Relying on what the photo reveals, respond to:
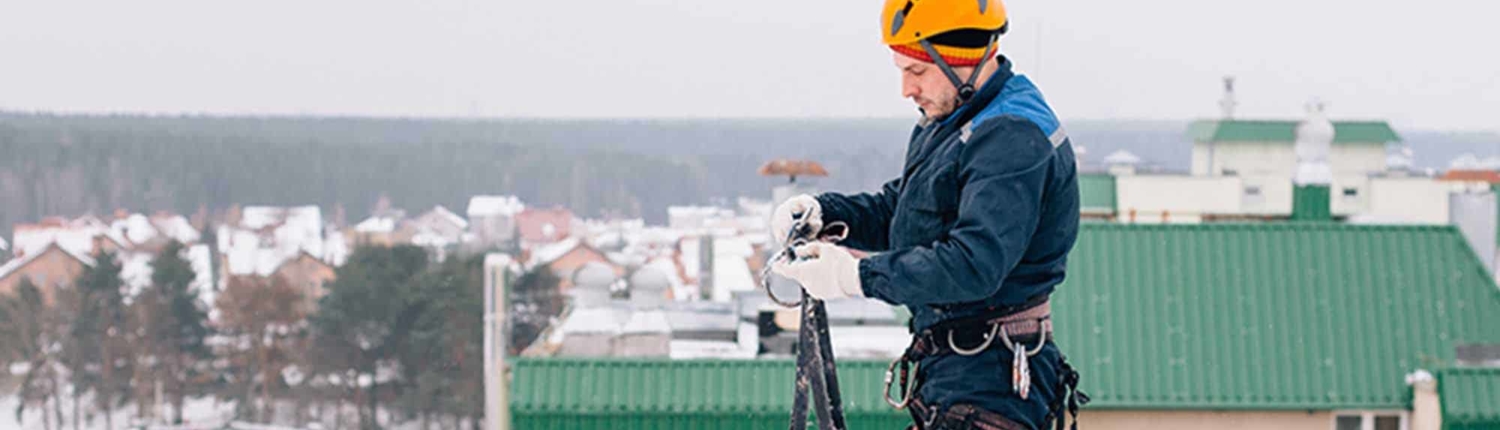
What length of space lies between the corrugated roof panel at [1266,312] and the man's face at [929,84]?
37.7 feet

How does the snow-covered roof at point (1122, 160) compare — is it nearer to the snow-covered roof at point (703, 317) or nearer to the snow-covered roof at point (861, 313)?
the snow-covered roof at point (703, 317)

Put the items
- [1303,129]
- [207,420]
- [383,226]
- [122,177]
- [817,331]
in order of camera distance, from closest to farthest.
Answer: [817,331] → [1303,129] → [207,420] → [383,226] → [122,177]

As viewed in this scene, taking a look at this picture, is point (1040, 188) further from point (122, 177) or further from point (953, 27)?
point (122, 177)

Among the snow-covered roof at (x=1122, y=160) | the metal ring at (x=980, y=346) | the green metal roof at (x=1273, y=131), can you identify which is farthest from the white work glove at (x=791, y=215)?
the green metal roof at (x=1273, y=131)

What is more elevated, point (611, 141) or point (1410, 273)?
point (611, 141)

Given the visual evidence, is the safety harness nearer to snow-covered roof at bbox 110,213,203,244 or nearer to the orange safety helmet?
the orange safety helmet

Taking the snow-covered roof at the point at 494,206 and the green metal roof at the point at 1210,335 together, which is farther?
the snow-covered roof at the point at 494,206

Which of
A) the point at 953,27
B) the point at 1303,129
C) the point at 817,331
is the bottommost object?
the point at 817,331

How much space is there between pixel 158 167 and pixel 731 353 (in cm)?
10648

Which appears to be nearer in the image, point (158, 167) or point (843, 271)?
point (843, 271)

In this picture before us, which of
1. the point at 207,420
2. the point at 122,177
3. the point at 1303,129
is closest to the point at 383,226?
the point at 122,177

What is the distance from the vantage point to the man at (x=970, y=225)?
14.3ft

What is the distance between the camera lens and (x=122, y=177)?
111250 mm

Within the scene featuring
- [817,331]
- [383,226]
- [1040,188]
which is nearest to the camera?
[1040,188]
